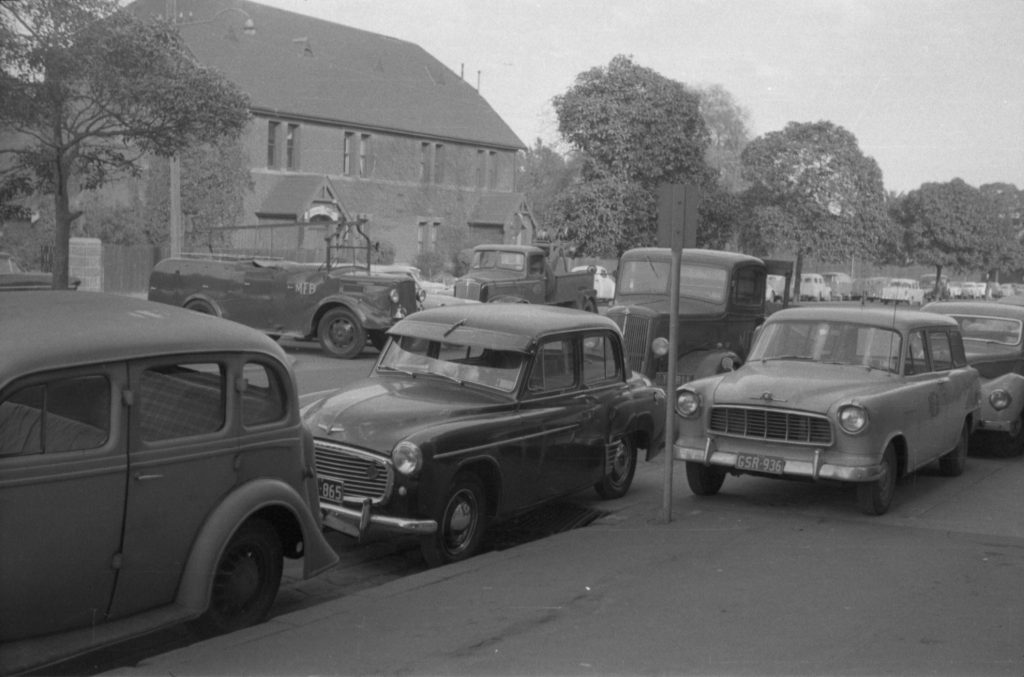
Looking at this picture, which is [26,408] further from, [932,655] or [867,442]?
[867,442]

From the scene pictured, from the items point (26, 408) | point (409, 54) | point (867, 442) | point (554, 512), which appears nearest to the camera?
point (26, 408)

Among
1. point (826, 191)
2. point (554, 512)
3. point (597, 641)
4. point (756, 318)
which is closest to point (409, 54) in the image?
point (826, 191)

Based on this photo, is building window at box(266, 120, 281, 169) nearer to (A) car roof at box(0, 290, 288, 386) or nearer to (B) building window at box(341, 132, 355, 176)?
(B) building window at box(341, 132, 355, 176)

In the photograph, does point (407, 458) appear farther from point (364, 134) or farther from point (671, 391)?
point (364, 134)

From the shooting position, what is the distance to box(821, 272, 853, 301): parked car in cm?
6431

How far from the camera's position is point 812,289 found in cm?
6131

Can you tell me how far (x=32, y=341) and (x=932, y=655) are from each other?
15.1 feet

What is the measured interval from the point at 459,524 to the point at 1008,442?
312 inches

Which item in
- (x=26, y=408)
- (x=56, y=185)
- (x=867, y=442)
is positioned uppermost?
(x=56, y=185)

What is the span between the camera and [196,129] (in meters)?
22.7

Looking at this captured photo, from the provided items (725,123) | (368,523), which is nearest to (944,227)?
(725,123)

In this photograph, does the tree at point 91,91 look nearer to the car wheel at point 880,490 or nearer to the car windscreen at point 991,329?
the car wheel at point 880,490

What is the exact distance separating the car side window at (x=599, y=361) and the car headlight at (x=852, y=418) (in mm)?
2012

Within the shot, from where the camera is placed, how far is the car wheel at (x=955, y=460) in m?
11.6
